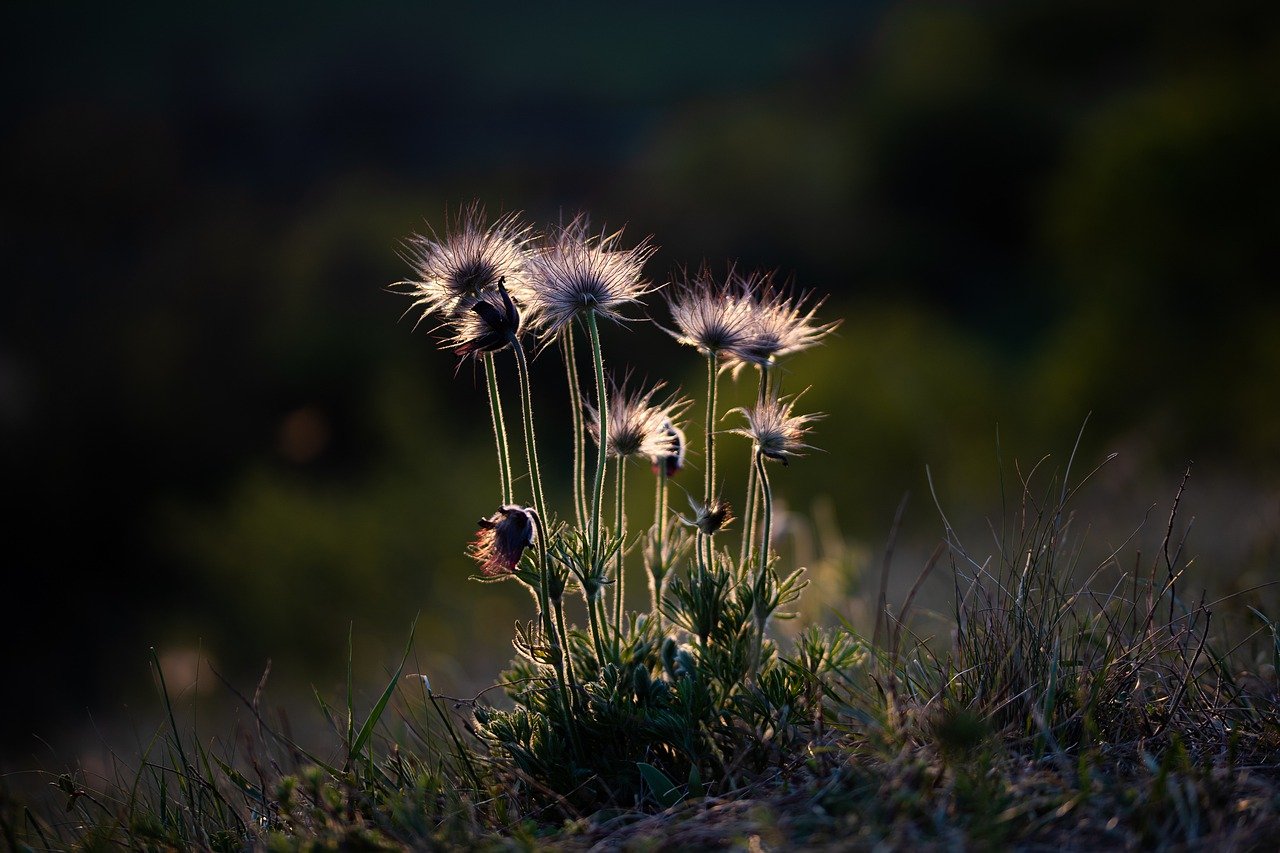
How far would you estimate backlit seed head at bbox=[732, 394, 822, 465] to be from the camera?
7.41 feet

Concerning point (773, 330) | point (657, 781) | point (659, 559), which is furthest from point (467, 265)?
point (657, 781)

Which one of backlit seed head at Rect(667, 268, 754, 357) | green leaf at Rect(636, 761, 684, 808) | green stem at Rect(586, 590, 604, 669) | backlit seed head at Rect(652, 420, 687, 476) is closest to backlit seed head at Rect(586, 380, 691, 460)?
backlit seed head at Rect(652, 420, 687, 476)

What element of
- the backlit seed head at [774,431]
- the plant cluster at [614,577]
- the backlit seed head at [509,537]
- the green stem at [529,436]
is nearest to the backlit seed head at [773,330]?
the plant cluster at [614,577]

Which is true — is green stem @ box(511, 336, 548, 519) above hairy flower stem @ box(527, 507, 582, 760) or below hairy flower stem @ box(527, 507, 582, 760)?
above

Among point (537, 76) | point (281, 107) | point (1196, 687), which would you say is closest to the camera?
point (1196, 687)

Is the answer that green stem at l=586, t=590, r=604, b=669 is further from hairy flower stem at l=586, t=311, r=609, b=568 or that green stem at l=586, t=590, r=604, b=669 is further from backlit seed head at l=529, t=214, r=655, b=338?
backlit seed head at l=529, t=214, r=655, b=338

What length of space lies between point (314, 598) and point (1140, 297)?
15688 mm

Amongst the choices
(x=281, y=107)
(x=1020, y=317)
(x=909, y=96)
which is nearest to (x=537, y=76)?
(x=281, y=107)

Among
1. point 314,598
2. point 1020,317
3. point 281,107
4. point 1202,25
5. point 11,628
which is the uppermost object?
point 281,107

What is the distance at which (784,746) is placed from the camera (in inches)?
87.4

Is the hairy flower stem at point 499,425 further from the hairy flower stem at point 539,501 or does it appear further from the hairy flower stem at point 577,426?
the hairy flower stem at point 577,426

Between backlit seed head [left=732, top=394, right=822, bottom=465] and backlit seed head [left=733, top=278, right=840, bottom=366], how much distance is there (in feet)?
0.40

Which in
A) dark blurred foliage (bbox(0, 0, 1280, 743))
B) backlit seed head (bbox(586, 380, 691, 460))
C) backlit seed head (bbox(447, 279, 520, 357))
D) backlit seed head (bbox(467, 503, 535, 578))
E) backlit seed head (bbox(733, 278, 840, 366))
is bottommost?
backlit seed head (bbox(467, 503, 535, 578))

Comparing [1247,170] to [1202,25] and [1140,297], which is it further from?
[1202,25]
